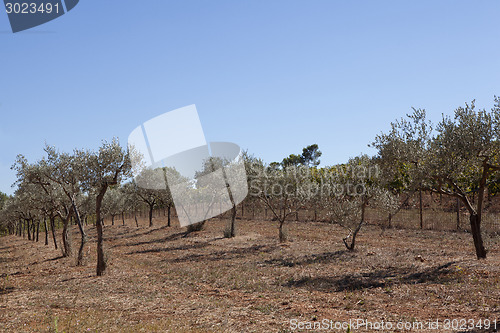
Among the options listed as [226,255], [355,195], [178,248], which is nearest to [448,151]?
[355,195]

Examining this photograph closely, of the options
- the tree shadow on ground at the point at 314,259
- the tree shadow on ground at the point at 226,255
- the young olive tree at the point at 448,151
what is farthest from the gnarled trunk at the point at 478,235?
the tree shadow on ground at the point at 226,255

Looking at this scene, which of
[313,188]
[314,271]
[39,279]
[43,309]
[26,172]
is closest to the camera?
[43,309]

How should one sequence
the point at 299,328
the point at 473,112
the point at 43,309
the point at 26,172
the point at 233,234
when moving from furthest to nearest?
the point at 233,234 < the point at 26,172 < the point at 473,112 < the point at 43,309 < the point at 299,328

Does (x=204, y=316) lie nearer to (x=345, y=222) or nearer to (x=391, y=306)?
(x=391, y=306)

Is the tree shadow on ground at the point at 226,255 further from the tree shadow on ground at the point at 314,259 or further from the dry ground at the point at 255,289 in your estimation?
the tree shadow on ground at the point at 314,259

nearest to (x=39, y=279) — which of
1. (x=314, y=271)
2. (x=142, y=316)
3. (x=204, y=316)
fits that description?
(x=142, y=316)

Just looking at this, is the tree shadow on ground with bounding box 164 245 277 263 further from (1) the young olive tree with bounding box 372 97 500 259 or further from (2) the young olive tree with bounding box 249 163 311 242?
(1) the young olive tree with bounding box 372 97 500 259

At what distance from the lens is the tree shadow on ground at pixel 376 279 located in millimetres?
14586

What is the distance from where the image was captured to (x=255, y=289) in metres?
15.1

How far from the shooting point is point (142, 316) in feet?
37.6

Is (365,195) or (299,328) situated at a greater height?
(365,195)

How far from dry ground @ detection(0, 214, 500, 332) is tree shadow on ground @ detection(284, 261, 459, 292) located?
0.15 feet

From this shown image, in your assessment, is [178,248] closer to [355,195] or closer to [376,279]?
[355,195]

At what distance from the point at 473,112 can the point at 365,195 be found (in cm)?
1032
